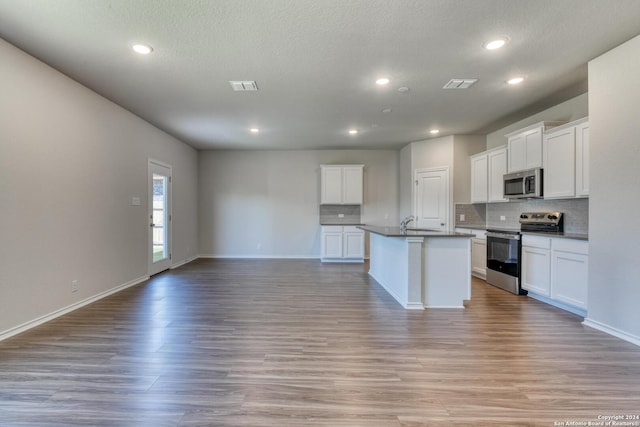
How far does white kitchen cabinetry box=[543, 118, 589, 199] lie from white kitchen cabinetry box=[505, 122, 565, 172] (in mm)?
120

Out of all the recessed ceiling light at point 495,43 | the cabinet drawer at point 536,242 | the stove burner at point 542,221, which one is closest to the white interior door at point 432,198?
the stove burner at point 542,221

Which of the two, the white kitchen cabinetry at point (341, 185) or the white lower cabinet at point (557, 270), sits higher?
the white kitchen cabinetry at point (341, 185)

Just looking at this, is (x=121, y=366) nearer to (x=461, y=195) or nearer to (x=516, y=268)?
(x=516, y=268)

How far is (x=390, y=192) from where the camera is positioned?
25.0 feet

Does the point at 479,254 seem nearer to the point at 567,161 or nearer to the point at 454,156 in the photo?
the point at 454,156

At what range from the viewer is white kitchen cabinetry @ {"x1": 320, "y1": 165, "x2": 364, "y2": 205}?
283 inches

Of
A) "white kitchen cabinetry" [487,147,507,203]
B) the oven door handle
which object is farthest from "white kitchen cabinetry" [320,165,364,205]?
the oven door handle

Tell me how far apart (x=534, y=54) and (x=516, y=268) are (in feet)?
9.41

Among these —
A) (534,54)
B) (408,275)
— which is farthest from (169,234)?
(534,54)

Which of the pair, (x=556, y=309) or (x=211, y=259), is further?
(x=211, y=259)

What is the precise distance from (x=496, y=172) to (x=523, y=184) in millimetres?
843

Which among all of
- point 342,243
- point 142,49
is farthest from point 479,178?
point 142,49

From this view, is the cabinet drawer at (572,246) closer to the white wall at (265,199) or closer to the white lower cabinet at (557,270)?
the white lower cabinet at (557,270)

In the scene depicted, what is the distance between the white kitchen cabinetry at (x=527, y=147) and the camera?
411 cm
